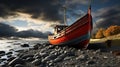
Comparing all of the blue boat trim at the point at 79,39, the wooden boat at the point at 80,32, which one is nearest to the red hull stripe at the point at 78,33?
the wooden boat at the point at 80,32

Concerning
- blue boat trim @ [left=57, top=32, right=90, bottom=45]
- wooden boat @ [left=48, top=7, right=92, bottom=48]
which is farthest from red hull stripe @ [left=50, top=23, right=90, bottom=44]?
blue boat trim @ [left=57, top=32, right=90, bottom=45]

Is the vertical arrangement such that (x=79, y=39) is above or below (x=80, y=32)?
below

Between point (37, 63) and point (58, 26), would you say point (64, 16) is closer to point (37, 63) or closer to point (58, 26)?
point (58, 26)

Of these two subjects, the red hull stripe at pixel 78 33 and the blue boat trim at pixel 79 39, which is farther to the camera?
the blue boat trim at pixel 79 39

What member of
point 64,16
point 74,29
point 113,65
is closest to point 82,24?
point 74,29

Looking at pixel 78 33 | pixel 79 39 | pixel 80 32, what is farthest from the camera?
pixel 79 39

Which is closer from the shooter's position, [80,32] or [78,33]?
[80,32]

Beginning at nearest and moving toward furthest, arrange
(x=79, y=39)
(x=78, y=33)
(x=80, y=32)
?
(x=80, y=32) < (x=78, y=33) < (x=79, y=39)

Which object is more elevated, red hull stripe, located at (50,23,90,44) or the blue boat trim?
red hull stripe, located at (50,23,90,44)

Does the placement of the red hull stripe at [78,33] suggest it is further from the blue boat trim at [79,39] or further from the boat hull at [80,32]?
the blue boat trim at [79,39]

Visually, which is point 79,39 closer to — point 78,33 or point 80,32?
point 78,33

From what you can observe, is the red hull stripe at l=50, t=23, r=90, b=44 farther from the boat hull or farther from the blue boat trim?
the blue boat trim

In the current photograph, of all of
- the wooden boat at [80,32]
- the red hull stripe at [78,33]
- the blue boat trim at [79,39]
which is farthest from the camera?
the blue boat trim at [79,39]

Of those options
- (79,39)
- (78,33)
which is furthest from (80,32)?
(79,39)
